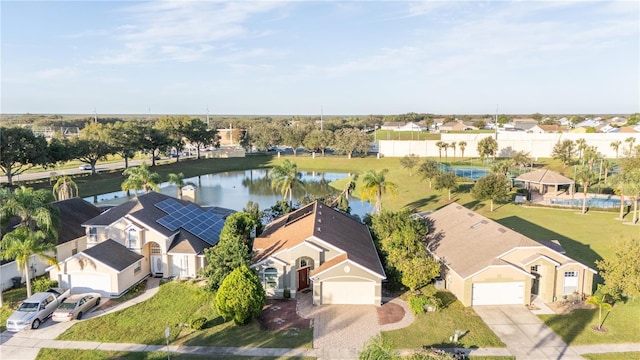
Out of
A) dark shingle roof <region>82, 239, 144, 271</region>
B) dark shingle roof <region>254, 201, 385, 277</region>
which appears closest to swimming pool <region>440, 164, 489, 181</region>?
dark shingle roof <region>254, 201, 385, 277</region>

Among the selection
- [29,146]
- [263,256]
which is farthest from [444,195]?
[29,146]

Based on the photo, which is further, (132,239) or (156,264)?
(156,264)


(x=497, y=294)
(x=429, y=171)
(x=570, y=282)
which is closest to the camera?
(x=497, y=294)

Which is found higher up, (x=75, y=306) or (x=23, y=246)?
(x=23, y=246)

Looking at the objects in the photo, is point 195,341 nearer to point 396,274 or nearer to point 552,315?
point 396,274

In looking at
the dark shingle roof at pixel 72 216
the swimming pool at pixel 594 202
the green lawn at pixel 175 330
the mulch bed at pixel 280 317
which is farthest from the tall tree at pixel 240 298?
the swimming pool at pixel 594 202

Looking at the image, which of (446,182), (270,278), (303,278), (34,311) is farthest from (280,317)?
(446,182)

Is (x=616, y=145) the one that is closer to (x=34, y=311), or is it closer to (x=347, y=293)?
(x=347, y=293)
